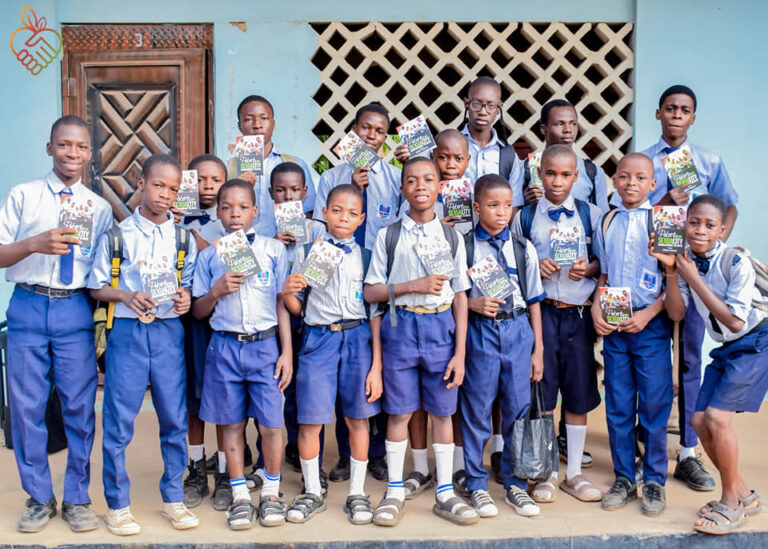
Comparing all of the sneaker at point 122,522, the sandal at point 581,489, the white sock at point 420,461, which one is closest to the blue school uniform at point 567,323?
the sandal at point 581,489

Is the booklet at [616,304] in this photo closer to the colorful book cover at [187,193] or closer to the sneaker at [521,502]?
the sneaker at [521,502]

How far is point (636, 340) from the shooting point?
3.90 m

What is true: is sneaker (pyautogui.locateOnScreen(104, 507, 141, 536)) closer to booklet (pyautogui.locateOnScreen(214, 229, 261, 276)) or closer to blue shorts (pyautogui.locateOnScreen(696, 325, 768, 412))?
booklet (pyautogui.locateOnScreen(214, 229, 261, 276))

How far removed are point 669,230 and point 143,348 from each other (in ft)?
8.26

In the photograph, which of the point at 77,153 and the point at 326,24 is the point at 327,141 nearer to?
the point at 326,24

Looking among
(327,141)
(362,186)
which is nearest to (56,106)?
(327,141)

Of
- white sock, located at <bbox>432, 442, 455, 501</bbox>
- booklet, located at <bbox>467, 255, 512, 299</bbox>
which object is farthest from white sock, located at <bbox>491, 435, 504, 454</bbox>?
booklet, located at <bbox>467, 255, 512, 299</bbox>

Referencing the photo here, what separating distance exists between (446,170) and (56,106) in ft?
10.3

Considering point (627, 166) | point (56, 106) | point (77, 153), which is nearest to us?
point (77, 153)

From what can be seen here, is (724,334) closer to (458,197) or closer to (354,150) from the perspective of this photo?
(458,197)

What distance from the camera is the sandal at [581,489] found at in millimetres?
3969

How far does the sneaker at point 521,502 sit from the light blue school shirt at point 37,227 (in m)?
2.31

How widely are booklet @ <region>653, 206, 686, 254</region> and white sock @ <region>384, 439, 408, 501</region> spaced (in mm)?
1545

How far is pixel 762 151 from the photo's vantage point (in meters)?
5.73
